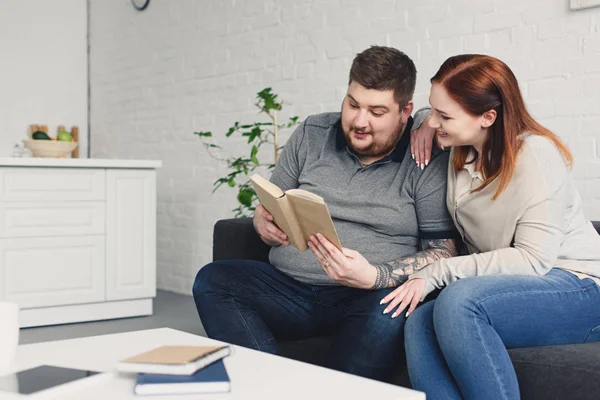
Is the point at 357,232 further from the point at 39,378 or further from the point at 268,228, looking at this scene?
the point at 39,378

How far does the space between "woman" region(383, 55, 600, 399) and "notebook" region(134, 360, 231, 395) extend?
65cm

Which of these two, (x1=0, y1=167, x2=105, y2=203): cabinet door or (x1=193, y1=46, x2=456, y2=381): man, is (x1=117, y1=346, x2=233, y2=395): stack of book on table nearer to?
(x1=193, y1=46, x2=456, y2=381): man

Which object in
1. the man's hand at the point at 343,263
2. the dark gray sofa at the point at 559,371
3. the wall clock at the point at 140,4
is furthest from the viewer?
the wall clock at the point at 140,4

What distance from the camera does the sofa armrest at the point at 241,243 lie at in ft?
8.54

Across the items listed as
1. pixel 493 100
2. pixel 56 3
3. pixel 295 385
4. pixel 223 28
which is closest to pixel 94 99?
pixel 56 3

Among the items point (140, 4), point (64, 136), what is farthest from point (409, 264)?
point (140, 4)

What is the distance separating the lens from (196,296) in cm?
225

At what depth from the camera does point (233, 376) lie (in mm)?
1383

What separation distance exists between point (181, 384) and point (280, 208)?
→ 31.1 inches

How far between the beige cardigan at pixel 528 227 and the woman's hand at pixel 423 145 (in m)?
0.22

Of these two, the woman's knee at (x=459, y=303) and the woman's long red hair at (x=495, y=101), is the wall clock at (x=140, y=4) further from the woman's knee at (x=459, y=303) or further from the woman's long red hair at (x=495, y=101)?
the woman's knee at (x=459, y=303)

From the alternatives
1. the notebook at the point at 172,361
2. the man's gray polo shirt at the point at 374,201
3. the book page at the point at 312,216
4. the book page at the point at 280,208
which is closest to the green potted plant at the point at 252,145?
the man's gray polo shirt at the point at 374,201

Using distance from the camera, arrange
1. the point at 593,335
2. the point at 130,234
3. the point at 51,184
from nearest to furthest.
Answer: the point at 593,335
the point at 51,184
the point at 130,234

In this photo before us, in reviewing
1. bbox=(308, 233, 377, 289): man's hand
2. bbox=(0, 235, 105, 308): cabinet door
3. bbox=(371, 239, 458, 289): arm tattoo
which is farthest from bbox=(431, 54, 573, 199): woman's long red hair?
bbox=(0, 235, 105, 308): cabinet door
